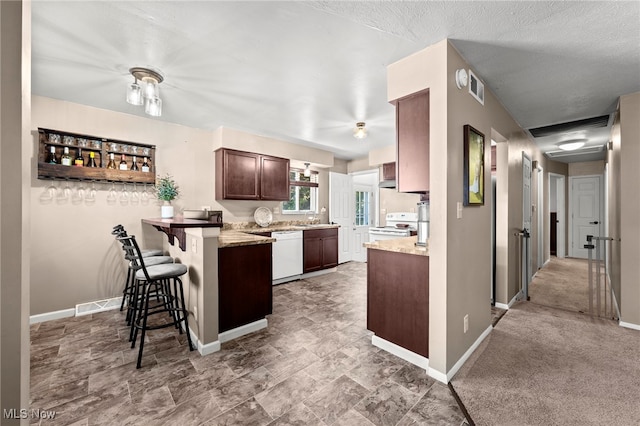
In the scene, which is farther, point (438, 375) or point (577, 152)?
point (577, 152)

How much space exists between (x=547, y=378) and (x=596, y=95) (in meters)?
2.97

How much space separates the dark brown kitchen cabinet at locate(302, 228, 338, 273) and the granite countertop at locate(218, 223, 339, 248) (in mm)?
127

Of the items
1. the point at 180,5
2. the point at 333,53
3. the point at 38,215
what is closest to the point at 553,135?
the point at 333,53

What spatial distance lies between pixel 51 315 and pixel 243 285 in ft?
7.95

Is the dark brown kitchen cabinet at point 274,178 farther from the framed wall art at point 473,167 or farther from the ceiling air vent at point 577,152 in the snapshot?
the ceiling air vent at point 577,152

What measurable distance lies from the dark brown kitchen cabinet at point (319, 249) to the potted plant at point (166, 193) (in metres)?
2.28

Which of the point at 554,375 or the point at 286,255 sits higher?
the point at 286,255

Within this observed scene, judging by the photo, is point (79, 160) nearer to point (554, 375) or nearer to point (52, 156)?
point (52, 156)

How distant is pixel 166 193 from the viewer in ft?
12.0

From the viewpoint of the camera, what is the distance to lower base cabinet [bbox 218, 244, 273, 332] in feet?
8.38

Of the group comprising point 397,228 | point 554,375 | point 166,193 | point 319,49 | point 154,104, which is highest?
point 319,49

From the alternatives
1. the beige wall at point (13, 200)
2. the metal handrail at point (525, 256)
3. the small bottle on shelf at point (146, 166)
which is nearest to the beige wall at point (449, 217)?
the metal handrail at point (525, 256)

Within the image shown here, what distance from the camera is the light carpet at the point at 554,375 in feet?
5.47

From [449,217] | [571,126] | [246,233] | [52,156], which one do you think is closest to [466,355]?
[449,217]
